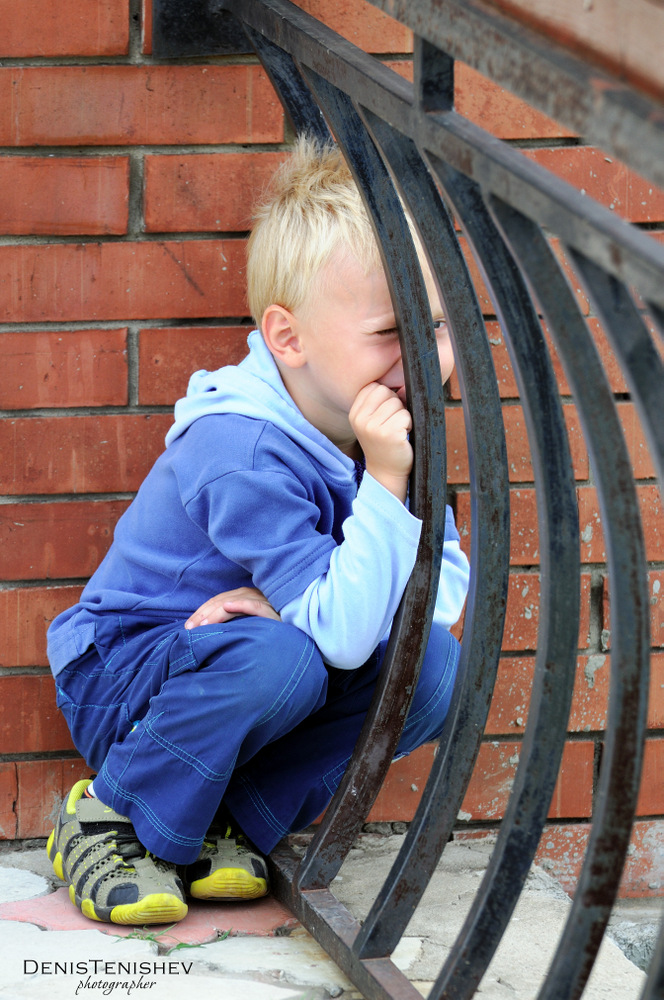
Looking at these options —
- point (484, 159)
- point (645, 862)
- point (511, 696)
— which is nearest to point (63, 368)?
Result: point (511, 696)

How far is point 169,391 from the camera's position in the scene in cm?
184

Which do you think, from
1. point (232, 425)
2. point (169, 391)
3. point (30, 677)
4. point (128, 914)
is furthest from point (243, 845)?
point (169, 391)

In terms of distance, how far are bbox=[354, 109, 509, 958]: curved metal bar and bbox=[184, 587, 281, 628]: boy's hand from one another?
16.5 inches

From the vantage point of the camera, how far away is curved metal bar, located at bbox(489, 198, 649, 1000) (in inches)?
31.3

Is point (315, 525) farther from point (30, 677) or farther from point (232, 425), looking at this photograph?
point (30, 677)

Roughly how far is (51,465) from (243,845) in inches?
28.3

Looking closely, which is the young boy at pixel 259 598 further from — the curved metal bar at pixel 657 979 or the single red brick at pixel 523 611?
the curved metal bar at pixel 657 979

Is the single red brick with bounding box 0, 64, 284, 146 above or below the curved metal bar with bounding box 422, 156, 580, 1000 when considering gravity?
above

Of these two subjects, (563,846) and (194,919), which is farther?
(563,846)

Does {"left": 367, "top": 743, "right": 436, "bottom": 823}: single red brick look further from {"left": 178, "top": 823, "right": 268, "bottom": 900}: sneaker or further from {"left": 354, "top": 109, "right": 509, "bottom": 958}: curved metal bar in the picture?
{"left": 354, "top": 109, "right": 509, "bottom": 958}: curved metal bar

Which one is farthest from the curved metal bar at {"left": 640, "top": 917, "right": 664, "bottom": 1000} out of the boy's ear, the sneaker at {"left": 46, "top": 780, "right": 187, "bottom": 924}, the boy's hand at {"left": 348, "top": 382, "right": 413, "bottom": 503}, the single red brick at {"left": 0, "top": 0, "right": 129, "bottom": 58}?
the single red brick at {"left": 0, "top": 0, "right": 129, "bottom": 58}

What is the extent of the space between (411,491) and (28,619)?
32.0 inches

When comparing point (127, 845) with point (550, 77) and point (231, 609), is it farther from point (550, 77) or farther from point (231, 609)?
point (550, 77)

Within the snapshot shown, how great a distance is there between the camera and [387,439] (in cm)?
138
